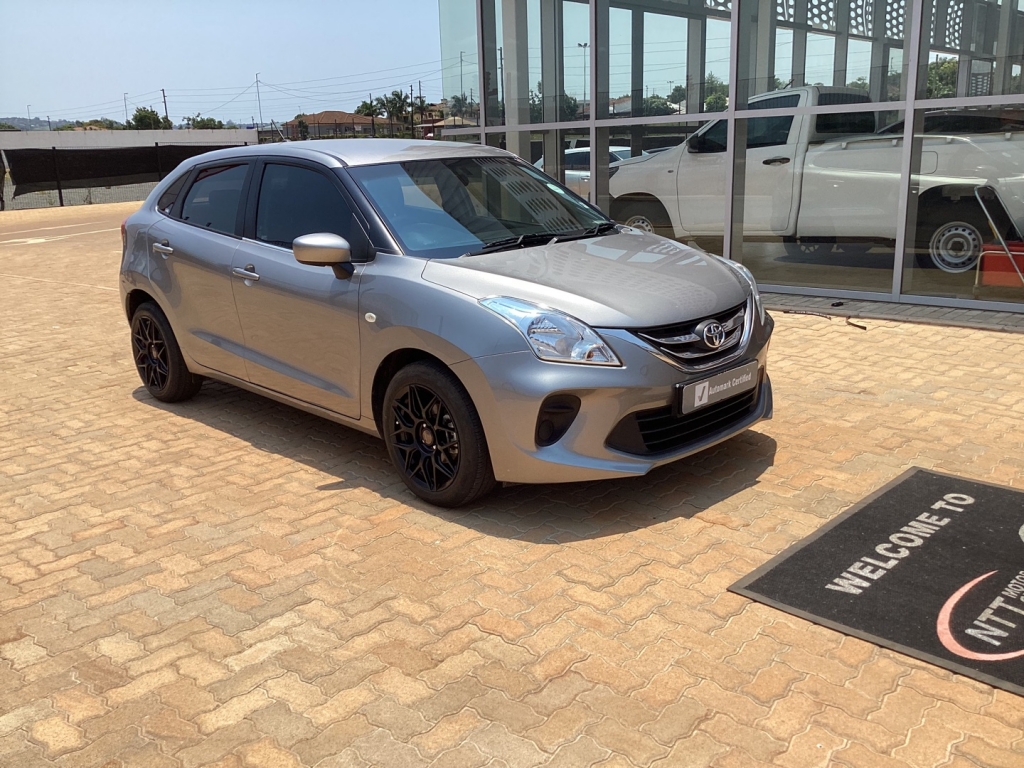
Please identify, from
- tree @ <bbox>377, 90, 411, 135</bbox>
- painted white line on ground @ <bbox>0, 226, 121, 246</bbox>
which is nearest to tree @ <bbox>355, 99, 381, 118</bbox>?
tree @ <bbox>377, 90, 411, 135</bbox>

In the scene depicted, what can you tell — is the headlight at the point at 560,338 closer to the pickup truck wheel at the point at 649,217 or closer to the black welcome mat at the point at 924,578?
the black welcome mat at the point at 924,578

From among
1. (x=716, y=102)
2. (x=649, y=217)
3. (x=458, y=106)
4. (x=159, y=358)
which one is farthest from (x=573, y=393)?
(x=458, y=106)

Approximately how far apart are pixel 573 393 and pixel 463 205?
1.56 m

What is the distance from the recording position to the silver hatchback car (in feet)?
13.5

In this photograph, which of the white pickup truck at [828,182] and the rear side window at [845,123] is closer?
the white pickup truck at [828,182]

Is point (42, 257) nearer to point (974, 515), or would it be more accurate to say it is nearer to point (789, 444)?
point (789, 444)

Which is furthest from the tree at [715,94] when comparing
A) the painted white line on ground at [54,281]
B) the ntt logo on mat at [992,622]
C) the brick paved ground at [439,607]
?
the painted white line on ground at [54,281]

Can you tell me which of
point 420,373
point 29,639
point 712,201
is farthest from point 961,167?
point 29,639

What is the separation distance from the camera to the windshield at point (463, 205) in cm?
483

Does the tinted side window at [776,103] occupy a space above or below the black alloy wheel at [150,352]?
above

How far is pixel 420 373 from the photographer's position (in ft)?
14.4

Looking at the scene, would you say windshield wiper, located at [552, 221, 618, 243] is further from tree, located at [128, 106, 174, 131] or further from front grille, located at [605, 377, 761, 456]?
tree, located at [128, 106, 174, 131]

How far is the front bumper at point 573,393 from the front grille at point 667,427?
33mm

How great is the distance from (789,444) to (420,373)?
2.22 meters
